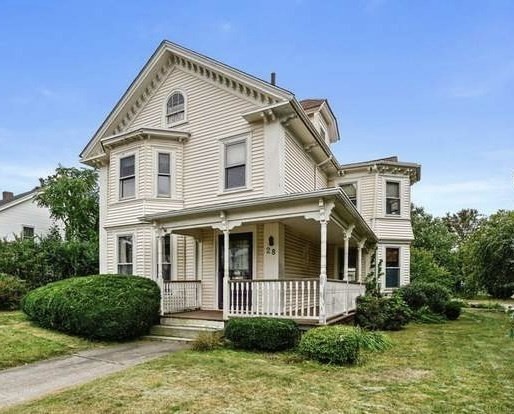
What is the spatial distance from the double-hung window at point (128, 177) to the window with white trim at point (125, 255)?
1.51 m

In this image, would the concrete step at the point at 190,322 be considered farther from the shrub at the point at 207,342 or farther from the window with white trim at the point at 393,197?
the window with white trim at the point at 393,197

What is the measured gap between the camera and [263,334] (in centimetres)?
906

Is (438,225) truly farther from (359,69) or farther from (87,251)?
(87,251)

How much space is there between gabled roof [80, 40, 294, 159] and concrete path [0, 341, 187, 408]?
746cm

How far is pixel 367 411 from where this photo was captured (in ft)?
17.7

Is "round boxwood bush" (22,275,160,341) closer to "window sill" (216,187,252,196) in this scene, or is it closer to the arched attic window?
"window sill" (216,187,252,196)

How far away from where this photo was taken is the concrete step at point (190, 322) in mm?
10784

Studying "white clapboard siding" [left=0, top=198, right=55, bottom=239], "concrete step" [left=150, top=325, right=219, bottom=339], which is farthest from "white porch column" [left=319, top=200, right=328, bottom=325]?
"white clapboard siding" [left=0, top=198, right=55, bottom=239]

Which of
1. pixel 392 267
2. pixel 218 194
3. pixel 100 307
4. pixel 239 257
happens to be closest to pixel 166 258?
pixel 239 257

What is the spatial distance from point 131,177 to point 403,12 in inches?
440

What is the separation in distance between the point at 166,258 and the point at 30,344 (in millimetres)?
4854

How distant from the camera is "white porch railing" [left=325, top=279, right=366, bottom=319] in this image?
394 inches

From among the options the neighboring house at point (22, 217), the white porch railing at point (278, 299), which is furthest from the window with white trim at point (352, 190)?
the neighboring house at point (22, 217)

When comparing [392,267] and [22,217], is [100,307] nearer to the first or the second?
[392,267]
